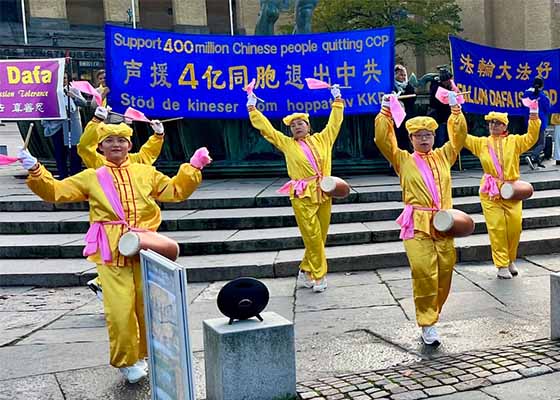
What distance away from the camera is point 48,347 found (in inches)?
216

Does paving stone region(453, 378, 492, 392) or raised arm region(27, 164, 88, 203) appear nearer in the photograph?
paving stone region(453, 378, 492, 392)

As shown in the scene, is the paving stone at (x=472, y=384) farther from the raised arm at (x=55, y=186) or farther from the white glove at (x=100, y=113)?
the white glove at (x=100, y=113)

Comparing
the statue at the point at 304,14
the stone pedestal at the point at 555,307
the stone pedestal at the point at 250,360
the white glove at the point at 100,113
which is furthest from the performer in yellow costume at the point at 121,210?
the statue at the point at 304,14

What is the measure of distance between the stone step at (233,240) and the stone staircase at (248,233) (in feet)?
0.04

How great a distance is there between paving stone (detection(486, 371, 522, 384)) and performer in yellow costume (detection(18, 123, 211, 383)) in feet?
7.88

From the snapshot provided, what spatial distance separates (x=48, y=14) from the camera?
40.7 m

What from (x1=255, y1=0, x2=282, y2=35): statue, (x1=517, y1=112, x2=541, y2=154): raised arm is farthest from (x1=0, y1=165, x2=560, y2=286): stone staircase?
(x1=255, y1=0, x2=282, y2=35): statue

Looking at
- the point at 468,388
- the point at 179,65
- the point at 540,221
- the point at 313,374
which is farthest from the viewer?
the point at 179,65

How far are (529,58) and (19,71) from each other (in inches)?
388

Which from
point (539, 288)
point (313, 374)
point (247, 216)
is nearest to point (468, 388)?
point (313, 374)

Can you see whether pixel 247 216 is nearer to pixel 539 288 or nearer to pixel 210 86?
pixel 210 86

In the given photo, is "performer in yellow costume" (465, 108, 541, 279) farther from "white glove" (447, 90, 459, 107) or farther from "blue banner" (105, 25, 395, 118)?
"blue banner" (105, 25, 395, 118)

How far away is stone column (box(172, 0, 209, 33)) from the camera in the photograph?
146 ft

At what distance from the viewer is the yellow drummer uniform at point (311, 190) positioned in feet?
Result: 23.2
